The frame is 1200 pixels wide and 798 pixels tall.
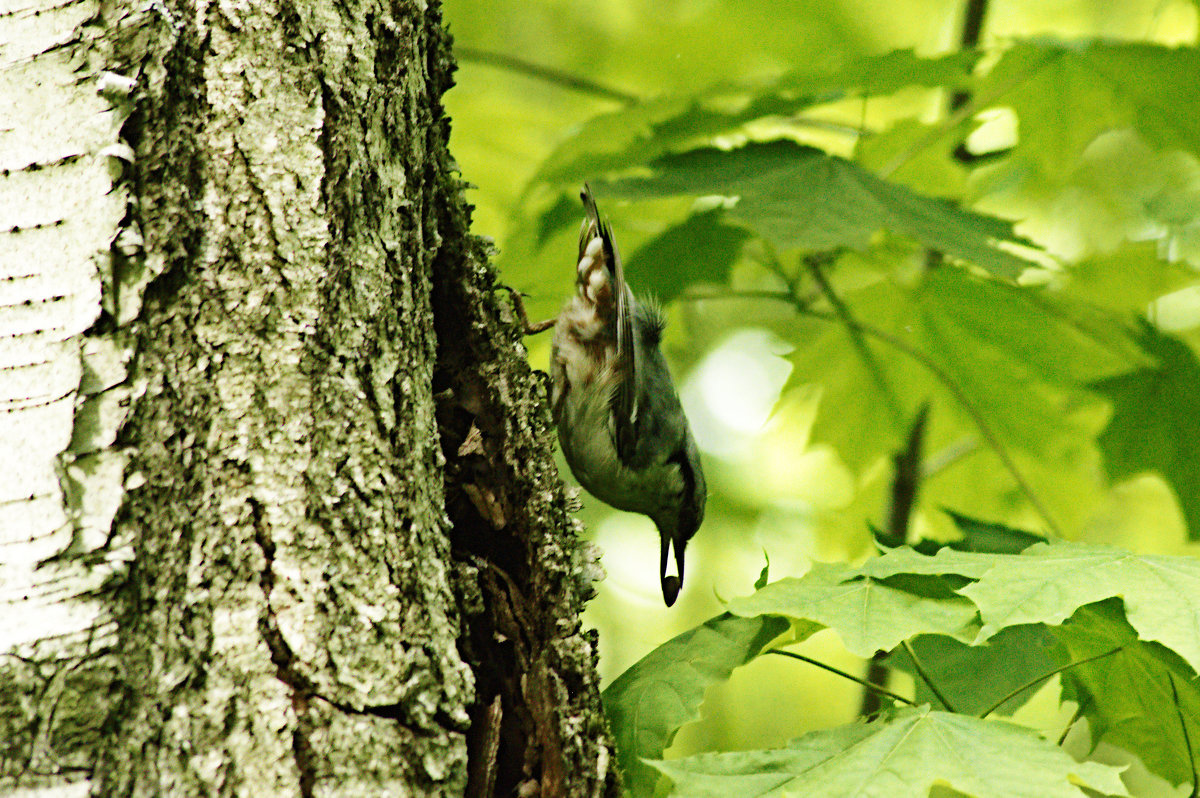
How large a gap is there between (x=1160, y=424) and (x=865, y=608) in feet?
5.41

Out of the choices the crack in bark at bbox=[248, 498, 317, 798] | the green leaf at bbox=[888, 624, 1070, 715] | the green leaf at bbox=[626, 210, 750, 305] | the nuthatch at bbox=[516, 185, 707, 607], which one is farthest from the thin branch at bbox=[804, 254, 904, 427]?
the crack in bark at bbox=[248, 498, 317, 798]

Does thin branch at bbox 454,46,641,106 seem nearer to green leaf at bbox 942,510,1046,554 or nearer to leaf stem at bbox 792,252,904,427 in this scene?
leaf stem at bbox 792,252,904,427

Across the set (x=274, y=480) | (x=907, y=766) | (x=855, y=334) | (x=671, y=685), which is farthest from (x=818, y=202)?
(x=274, y=480)

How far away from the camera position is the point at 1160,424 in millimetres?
2461

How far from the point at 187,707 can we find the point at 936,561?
92 centimetres

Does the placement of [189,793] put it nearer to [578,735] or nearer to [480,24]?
[578,735]

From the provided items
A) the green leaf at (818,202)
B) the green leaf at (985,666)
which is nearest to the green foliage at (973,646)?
the green leaf at (985,666)

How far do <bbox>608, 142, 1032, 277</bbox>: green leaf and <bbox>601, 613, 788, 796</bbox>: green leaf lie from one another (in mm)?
764

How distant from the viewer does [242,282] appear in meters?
1.05

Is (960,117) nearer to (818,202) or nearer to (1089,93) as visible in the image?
(1089,93)

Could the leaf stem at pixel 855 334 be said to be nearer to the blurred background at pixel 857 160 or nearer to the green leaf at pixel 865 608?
the blurred background at pixel 857 160

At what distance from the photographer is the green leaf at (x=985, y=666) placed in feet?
5.31

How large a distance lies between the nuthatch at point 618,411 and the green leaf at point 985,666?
2.79 feet

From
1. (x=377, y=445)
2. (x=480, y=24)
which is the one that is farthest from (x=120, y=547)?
(x=480, y=24)
